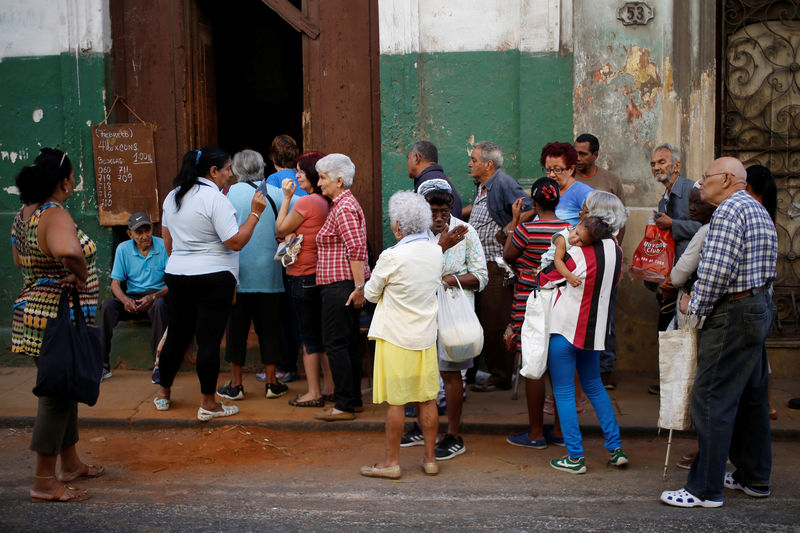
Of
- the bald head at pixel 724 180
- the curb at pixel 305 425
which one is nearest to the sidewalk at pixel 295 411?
the curb at pixel 305 425

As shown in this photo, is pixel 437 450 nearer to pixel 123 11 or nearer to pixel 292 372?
pixel 292 372

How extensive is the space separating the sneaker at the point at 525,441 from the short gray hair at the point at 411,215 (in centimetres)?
170

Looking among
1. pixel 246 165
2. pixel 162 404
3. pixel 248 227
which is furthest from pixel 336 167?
pixel 162 404

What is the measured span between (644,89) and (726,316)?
10.7 ft

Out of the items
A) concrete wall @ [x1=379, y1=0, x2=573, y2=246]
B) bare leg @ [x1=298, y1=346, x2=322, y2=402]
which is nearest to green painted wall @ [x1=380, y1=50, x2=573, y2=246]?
concrete wall @ [x1=379, y1=0, x2=573, y2=246]

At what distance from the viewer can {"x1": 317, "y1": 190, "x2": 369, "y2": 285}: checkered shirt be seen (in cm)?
592

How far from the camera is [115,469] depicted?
5332 mm

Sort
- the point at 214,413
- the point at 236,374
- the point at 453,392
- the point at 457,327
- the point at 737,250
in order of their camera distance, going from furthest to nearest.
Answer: the point at 236,374 < the point at 214,413 < the point at 453,392 < the point at 457,327 < the point at 737,250

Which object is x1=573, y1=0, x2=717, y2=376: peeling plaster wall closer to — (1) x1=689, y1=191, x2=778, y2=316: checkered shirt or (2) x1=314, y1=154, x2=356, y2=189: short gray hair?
(2) x1=314, y1=154, x2=356, y2=189: short gray hair

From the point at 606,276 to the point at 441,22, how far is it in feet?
10.9

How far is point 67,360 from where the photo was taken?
4.61 m

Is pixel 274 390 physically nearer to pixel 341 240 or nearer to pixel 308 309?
pixel 308 309

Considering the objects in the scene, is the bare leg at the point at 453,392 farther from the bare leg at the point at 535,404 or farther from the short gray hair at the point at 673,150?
the short gray hair at the point at 673,150

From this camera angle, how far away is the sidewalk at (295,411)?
606 centimetres
